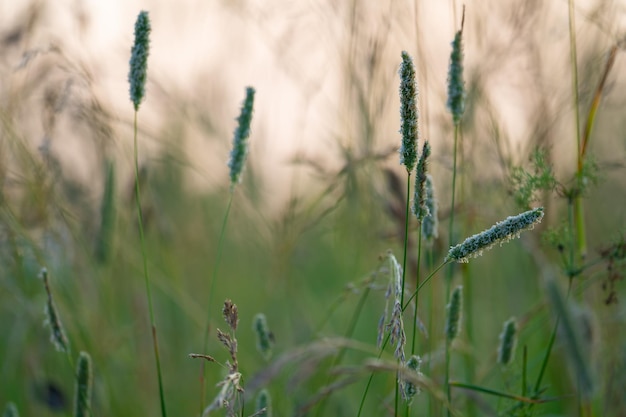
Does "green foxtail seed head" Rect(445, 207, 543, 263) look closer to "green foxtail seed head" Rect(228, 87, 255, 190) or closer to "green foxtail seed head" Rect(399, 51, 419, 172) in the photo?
"green foxtail seed head" Rect(399, 51, 419, 172)

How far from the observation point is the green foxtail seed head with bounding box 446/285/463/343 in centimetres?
138

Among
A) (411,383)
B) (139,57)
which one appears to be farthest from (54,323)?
(411,383)

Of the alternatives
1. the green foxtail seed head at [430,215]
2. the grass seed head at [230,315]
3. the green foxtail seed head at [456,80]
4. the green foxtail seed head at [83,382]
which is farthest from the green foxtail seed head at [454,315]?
the green foxtail seed head at [83,382]

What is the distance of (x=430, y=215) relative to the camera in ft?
4.43

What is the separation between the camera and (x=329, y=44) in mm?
2748

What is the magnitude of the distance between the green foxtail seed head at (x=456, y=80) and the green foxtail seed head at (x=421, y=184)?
248 mm

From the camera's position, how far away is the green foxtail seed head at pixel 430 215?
4.38 ft

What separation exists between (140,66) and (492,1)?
156 centimetres

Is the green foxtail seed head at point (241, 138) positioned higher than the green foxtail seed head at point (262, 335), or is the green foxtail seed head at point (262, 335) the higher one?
the green foxtail seed head at point (241, 138)

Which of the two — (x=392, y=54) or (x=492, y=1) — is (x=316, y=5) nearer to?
(x=392, y=54)

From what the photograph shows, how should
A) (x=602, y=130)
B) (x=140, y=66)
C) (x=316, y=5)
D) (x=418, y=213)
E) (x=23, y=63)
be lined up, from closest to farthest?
(x=418, y=213) → (x=140, y=66) → (x=23, y=63) → (x=316, y=5) → (x=602, y=130)

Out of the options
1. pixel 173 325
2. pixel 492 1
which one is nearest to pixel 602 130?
pixel 492 1

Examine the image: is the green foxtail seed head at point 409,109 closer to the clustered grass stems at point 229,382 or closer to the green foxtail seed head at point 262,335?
the clustered grass stems at point 229,382

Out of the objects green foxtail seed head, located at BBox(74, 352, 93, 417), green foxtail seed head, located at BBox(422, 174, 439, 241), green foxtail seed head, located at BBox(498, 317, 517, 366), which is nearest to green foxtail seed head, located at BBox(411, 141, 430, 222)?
green foxtail seed head, located at BBox(422, 174, 439, 241)
